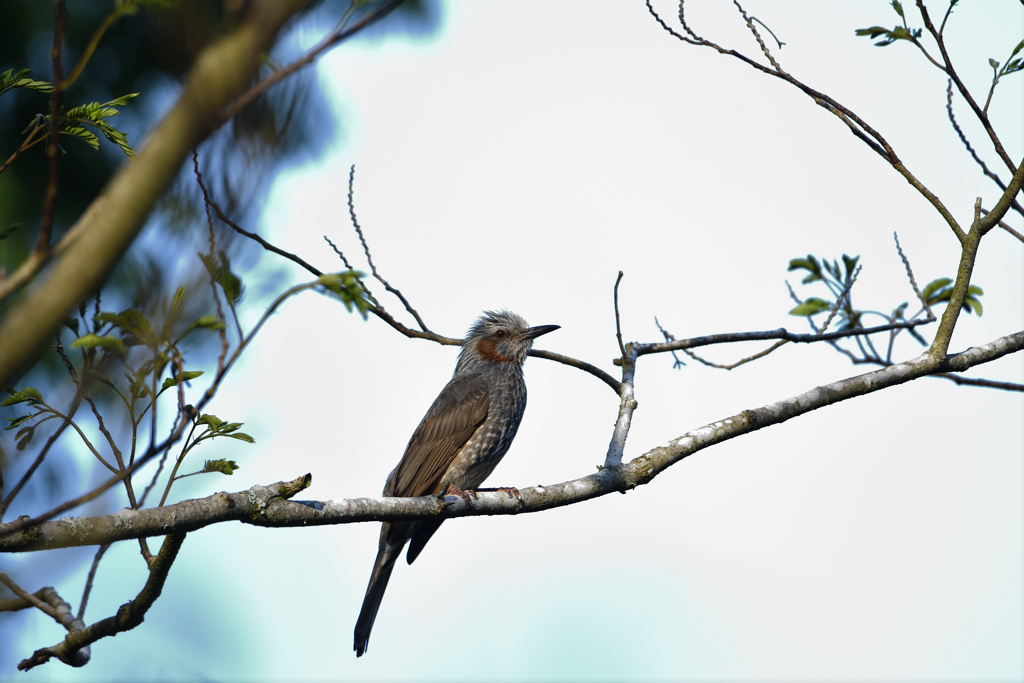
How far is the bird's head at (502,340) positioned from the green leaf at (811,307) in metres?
2.39

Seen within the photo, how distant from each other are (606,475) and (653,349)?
1.23 metres

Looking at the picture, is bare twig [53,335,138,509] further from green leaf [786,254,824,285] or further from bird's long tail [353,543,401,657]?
green leaf [786,254,824,285]

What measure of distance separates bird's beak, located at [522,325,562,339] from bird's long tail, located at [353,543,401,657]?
2.20 metres

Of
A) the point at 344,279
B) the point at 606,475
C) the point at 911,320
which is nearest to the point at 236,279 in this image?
the point at 344,279

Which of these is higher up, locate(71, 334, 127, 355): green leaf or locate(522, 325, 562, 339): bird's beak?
locate(522, 325, 562, 339): bird's beak

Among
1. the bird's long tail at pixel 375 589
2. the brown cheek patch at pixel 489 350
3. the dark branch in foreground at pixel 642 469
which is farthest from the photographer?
the brown cheek patch at pixel 489 350

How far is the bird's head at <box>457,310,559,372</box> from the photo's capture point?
6.26 m

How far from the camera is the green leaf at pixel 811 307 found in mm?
4254

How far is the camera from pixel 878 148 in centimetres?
371

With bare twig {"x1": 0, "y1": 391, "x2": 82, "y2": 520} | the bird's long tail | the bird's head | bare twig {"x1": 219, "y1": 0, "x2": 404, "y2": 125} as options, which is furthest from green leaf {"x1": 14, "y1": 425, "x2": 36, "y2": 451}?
the bird's head

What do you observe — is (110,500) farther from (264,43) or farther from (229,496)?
(264,43)

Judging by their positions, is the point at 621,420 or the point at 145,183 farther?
the point at 621,420

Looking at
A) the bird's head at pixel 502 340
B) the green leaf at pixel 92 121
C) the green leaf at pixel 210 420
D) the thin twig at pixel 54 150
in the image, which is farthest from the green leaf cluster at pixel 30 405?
the bird's head at pixel 502 340

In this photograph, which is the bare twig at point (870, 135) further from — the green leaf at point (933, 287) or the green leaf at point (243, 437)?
the green leaf at point (243, 437)
